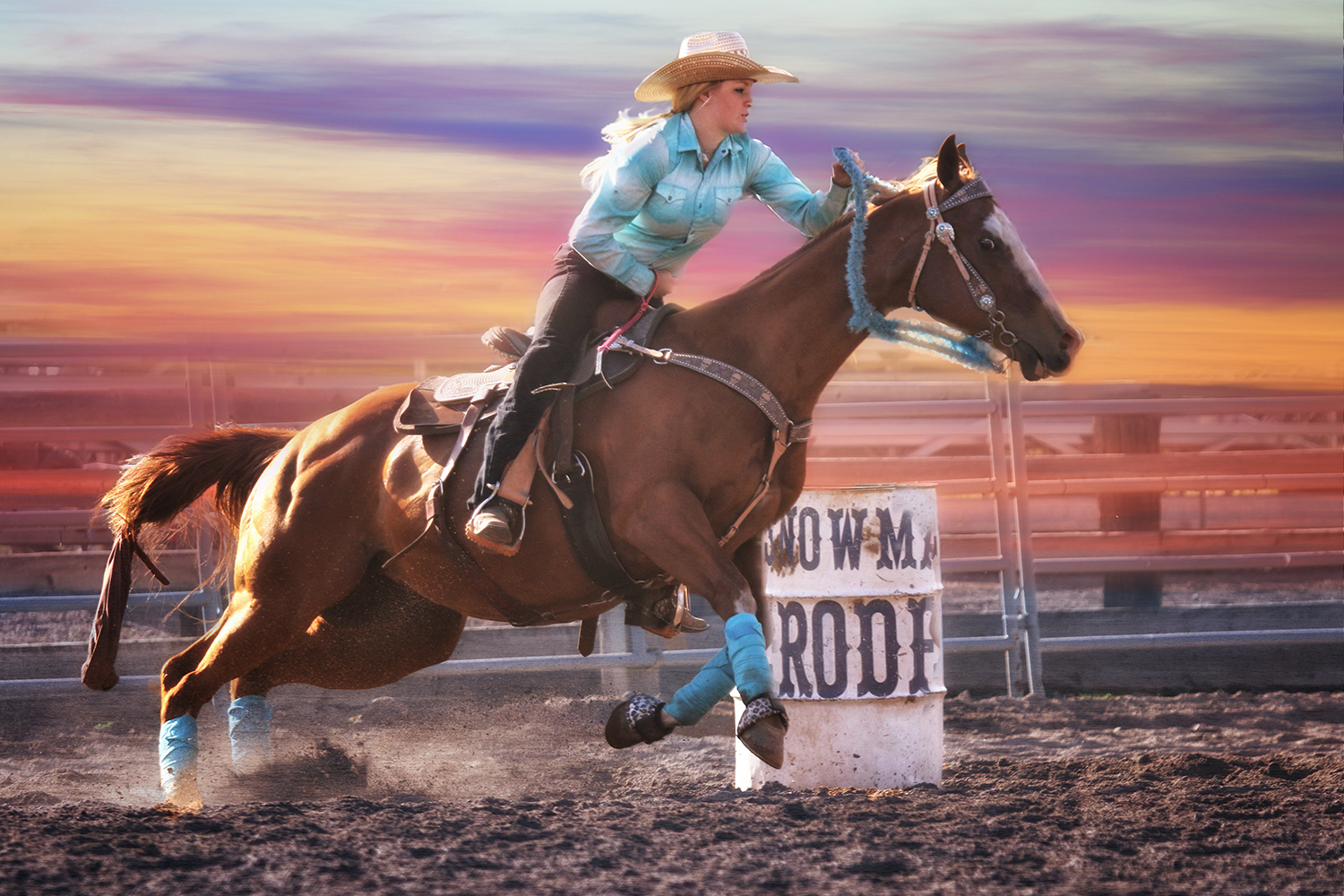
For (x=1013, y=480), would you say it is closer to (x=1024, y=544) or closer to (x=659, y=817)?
(x=1024, y=544)

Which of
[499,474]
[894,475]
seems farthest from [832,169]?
[894,475]

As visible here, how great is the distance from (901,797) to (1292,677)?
433 centimetres

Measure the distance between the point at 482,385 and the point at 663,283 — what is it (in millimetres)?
676

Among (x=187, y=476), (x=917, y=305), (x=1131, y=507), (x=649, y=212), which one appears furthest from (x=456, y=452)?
(x=1131, y=507)

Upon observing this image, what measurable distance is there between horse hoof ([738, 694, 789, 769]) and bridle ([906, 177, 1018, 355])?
3.96ft

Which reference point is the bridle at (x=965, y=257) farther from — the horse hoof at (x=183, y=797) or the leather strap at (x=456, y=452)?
the horse hoof at (x=183, y=797)

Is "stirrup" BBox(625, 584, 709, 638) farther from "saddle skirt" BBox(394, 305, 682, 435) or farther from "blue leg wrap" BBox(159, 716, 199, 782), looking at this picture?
"blue leg wrap" BBox(159, 716, 199, 782)

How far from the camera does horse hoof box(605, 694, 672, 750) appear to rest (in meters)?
3.57

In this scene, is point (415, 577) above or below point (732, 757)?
above

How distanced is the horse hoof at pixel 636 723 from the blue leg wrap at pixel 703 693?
0.05 metres

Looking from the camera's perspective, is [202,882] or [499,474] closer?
[202,882]

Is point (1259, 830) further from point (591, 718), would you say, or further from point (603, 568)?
point (591, 718)

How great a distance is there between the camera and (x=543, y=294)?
3.93 metres

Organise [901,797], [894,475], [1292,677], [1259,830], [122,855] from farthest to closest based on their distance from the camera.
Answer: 1. [894,475]
2. [1292,677]
3. [901,797]
4. [1259,830]
5. [122,855]
